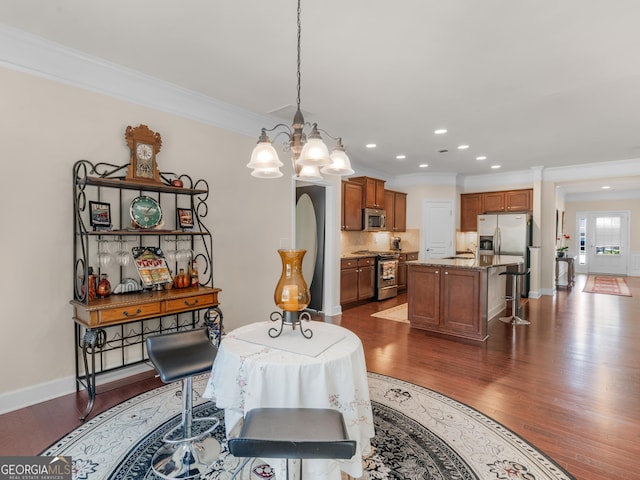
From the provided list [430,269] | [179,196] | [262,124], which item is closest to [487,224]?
[430,269]

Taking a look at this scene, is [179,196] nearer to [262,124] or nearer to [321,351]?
[262,124]

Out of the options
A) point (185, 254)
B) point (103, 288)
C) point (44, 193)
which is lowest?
point (103, 288)

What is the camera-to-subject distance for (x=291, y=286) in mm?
1970

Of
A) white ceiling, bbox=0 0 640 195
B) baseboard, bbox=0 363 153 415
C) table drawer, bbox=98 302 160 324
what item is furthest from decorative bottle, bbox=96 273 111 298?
white ceiling, bbox=0 0 640 195

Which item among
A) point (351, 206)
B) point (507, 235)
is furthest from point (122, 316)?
point (507, 235)

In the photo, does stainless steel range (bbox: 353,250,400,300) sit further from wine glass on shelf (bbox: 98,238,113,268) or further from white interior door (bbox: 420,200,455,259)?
wine glass on shelf (bbox: 98,238,113,268)

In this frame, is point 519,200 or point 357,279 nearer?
point 357,279

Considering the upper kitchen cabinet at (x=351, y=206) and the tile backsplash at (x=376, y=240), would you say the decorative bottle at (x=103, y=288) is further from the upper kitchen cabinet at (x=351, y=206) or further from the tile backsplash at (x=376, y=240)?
the tile backsplash at (x=376, y=240)

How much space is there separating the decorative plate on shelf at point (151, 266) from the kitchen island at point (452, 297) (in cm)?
320

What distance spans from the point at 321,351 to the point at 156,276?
198 centimetres

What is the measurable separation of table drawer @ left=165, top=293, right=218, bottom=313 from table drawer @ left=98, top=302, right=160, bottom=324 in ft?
0.35

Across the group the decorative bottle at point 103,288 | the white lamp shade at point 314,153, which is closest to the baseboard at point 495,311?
the white lamp shade at point 314,153

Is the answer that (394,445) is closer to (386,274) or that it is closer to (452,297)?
(452,297)

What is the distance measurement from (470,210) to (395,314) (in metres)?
3.84
